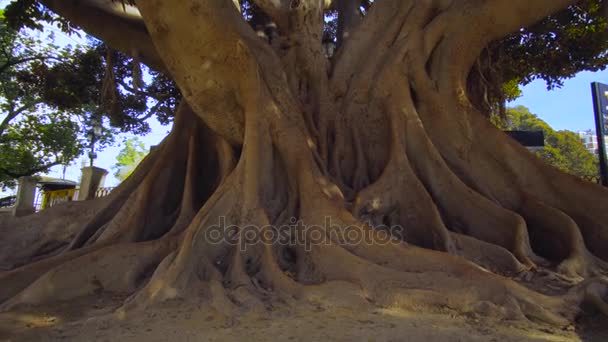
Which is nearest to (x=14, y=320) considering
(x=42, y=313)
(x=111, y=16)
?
(x=42, y=313)

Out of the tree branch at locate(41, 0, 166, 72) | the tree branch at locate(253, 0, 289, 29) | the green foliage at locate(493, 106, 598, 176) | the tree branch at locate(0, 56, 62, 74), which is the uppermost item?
the green foliage at locate(493, 106, 598, 176)

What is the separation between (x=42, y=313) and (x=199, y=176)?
Answer: 2726 mm

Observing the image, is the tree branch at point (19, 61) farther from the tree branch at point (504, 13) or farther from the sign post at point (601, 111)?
the sign post at point (601, 111)

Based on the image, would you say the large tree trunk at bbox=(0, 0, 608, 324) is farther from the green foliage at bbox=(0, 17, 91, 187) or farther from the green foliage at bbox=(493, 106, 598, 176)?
the green foliage at bbox=(493, 106, 598, 176)

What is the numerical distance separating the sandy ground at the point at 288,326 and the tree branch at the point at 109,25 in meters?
3.80

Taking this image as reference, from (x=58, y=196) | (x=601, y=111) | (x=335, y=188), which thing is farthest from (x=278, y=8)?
(x=58, y=196)

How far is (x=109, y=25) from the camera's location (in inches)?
227

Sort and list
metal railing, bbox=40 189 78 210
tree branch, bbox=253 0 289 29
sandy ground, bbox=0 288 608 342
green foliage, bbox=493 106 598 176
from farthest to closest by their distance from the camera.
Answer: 1. green foliage, bbox=493 106 598 176
2. metal railing, bbox=40 189 78 210
3. tree branch, bbox=253 0 289 29
4. sandy ground, bbox=0 288 608 342

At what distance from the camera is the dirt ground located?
2555mm

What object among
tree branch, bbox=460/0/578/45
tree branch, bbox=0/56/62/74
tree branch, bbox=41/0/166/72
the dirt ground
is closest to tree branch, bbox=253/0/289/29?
tree branch, bbox=41/0/166/72

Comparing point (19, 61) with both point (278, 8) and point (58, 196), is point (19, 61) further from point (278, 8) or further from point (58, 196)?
point (278, 8)

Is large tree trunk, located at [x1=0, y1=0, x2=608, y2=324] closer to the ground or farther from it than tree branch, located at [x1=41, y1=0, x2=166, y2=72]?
closer to the ground

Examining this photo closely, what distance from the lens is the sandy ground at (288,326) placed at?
2.55 metres

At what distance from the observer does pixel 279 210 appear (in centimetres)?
454
